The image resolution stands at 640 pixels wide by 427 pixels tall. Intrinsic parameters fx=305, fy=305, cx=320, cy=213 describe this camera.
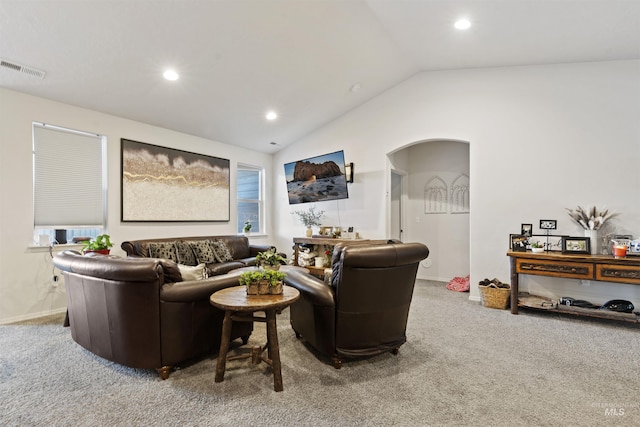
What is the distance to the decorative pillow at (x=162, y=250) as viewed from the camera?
419cm

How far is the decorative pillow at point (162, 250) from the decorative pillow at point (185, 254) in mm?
61

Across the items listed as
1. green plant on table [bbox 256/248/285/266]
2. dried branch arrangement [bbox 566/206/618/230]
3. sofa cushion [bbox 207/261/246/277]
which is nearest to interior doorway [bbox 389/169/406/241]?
dried branch arrangement [bbox 566/206/618/230]

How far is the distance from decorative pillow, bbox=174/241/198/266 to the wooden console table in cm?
429

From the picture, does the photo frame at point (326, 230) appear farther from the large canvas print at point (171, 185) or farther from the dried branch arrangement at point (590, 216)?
the dried branch arrangement at point (590, 216)

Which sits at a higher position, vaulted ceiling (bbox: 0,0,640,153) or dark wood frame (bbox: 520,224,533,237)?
vaulted ceiling (bbox: 0,0,640,153)

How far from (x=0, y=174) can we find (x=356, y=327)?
4.06 m

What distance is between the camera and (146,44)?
9.98 feet

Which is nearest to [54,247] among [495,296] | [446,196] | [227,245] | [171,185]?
[171,185]

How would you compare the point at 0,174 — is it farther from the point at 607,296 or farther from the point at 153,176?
the point at 607,296

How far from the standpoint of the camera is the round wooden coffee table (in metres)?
2.01

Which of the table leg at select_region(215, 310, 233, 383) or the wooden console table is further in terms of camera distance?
the wooden console table

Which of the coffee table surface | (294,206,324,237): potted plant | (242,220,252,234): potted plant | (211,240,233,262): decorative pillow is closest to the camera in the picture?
the coffee table surface

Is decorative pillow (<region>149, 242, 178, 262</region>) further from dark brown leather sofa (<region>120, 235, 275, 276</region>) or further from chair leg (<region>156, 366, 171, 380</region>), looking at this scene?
chair leg (<region>156, 366, 171, 380</region>)
